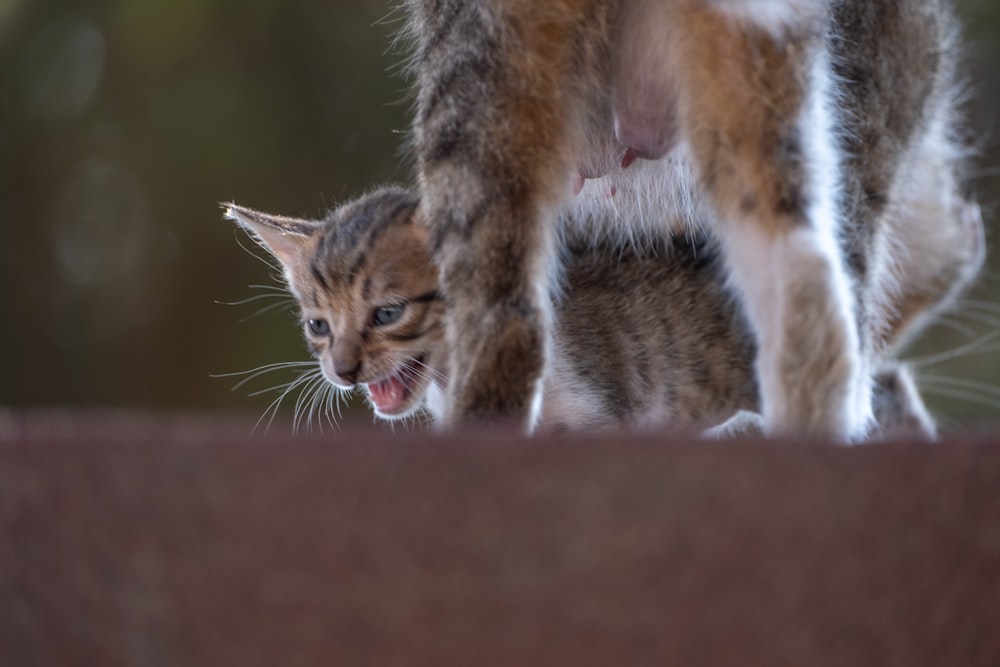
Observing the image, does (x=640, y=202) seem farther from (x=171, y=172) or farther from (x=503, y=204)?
(x=171, y=172)

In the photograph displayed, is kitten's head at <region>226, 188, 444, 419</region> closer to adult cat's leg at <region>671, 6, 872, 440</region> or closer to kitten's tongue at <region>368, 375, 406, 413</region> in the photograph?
kitten's tongue at <region>368, 375, 406, 413</region>

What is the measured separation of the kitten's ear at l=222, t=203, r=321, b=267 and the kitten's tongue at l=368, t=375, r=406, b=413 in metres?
0.46

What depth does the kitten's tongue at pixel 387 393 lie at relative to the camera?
2.77 metres

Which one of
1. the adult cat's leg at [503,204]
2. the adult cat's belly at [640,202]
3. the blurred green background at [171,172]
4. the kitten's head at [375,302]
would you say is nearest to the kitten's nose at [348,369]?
the kitten's head at [375,302]

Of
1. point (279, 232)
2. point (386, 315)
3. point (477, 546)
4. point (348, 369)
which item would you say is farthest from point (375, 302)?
point (477, 546)

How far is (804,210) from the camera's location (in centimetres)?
189

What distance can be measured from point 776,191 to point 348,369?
1148mm

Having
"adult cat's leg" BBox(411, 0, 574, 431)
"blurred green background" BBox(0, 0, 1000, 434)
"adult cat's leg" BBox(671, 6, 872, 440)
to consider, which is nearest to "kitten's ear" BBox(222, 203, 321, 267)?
A: "adult cat's leg" BBox(411, 0, 574, 431)

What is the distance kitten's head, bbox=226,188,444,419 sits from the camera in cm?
275

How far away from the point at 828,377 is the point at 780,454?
0.64 metres

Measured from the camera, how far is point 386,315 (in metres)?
2.80

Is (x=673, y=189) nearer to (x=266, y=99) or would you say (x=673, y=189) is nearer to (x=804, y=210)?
(x=804, y=210)

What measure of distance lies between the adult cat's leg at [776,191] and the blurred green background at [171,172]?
5188 mm

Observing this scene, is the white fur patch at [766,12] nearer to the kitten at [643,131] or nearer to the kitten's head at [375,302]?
the kitten at [643,131]
